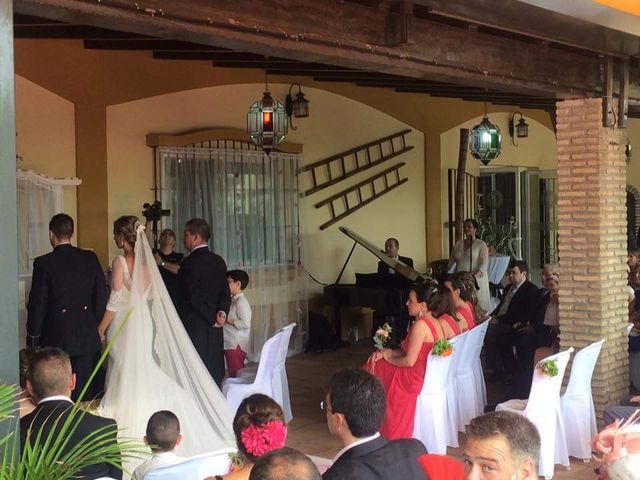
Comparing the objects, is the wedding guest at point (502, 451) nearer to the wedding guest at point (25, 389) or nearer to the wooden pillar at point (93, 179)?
the wedding guest at point (25, 389)

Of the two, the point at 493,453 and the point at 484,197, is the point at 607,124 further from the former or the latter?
the point at 484,197

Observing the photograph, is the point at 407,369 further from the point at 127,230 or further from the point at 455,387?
the point at 127,230

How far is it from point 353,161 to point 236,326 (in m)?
4.82

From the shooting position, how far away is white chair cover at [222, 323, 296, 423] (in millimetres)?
6148

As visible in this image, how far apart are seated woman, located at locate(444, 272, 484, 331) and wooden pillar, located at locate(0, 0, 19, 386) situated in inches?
158

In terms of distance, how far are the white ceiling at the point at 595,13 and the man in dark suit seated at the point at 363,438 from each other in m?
3.04

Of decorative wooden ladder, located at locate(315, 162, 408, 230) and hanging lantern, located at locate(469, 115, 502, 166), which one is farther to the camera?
decorative wooden ladder, located at locate(315, 162, 408, 230)

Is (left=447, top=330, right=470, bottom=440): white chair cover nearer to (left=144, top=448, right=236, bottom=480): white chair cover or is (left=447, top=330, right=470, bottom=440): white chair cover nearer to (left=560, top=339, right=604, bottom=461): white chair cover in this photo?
(left=560, top=339, right=604, bottom=461): white chair cover

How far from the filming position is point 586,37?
6.45 metres

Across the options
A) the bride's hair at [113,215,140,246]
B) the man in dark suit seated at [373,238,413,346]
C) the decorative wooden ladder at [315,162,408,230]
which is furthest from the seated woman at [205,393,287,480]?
the decorative wooden ladder at [315,162,408,230]

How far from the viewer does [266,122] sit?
24.4ft

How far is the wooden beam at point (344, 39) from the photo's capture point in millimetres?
3969

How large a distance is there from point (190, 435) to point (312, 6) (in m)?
2.83

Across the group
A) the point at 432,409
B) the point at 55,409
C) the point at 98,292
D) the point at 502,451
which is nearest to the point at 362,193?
the point at 432,409
